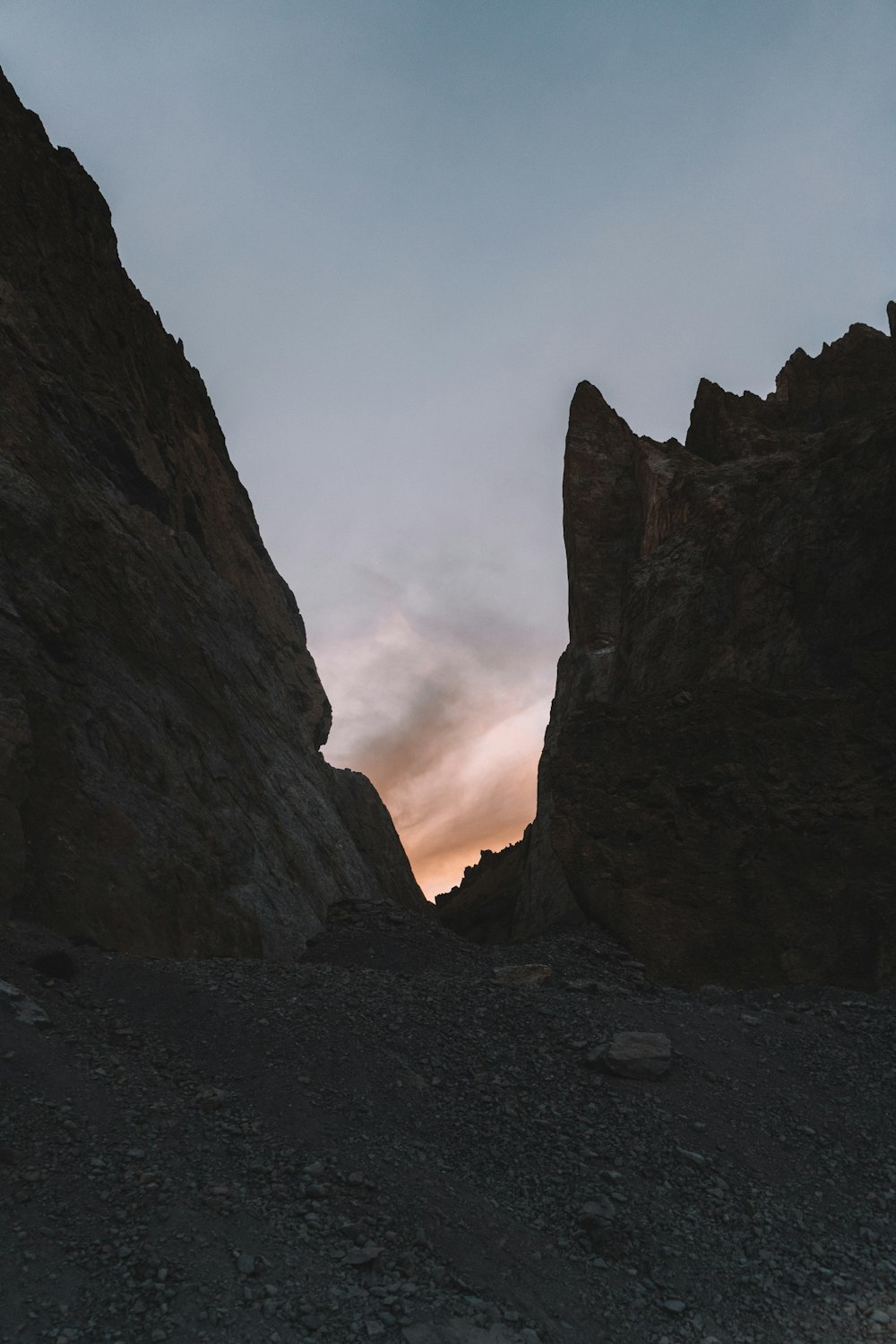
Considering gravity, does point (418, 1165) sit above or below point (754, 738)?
below

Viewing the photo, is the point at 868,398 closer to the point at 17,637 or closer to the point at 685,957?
the point at 685,957

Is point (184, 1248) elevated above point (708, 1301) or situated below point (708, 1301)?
above

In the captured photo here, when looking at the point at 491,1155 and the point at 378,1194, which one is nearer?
the point at 378,1194

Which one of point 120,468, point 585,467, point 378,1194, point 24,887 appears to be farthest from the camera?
point 585,467

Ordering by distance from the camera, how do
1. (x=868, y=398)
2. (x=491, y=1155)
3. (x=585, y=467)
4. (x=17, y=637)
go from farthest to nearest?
1. (x=585, y=467)
2. (x=868, y=398)
3. (x=17, y=637)
4. (x=491, y=1155)

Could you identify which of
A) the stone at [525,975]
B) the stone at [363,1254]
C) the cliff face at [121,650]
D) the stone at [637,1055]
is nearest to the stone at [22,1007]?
the cliff face at [121,650]

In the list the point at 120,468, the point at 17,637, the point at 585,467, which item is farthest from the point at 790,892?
the point at 585,467

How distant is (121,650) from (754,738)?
15.6 m

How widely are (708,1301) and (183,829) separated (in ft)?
45.3

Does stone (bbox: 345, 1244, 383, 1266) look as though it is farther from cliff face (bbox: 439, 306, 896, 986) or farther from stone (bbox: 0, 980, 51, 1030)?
cliff face (bbox: 439, 306, 896, 986)

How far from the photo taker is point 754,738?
17.4 meters

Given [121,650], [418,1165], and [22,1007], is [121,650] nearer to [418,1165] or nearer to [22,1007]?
[22,1007]

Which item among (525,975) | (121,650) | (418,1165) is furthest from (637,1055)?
(121,650)

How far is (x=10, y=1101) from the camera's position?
701 cm
